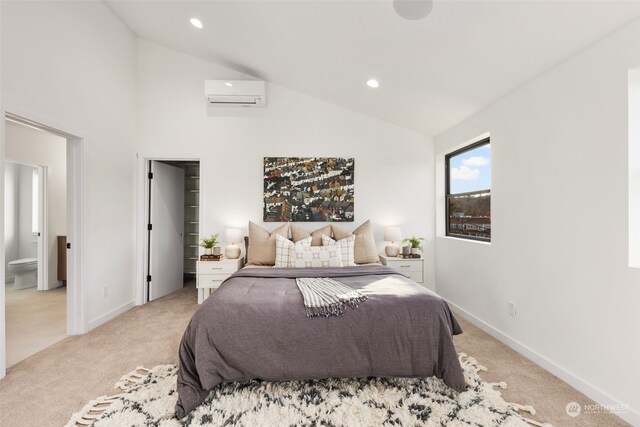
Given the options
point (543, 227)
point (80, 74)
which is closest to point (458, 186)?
point (543, 227)

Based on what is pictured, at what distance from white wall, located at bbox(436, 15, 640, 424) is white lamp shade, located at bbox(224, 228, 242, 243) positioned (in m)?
2.89

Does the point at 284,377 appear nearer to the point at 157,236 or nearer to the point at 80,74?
the point at 157,236

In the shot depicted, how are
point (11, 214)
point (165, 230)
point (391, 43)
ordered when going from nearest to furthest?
point (391, 43) < point (165, 230) < point (11, 214)

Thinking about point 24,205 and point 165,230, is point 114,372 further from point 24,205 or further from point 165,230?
point 24,205

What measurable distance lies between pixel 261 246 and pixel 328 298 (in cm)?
165

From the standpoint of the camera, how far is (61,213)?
4547 mm

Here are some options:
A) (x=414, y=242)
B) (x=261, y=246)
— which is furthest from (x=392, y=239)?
(x=261, y=246)

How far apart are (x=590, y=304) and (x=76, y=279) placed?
170 inches

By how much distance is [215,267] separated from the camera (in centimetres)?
342

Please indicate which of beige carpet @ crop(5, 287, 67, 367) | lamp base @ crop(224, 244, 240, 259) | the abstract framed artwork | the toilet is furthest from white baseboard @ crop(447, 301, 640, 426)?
the toilet

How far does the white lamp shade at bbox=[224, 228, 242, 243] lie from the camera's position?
367 centimetres

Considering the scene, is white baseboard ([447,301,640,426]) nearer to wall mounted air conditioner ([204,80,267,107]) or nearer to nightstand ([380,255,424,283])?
nightstand ([380,255,424,283])

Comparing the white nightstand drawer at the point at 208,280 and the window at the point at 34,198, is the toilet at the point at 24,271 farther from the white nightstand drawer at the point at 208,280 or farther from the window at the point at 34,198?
the white nightstand drawer at the point at 208,280

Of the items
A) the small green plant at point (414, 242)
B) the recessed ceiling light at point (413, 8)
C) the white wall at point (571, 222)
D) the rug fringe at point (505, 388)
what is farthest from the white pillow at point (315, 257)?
the recessed ceiling light at point (413, 8)
